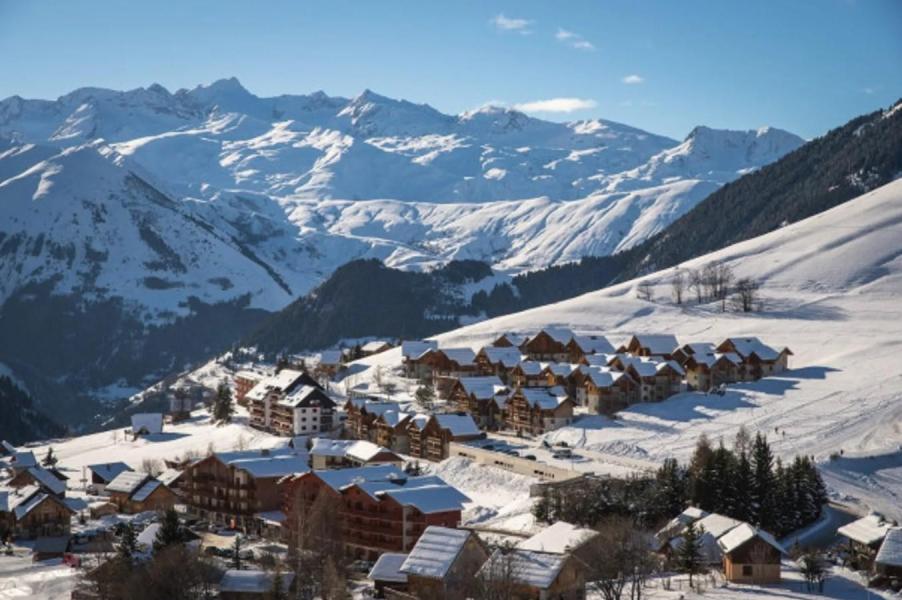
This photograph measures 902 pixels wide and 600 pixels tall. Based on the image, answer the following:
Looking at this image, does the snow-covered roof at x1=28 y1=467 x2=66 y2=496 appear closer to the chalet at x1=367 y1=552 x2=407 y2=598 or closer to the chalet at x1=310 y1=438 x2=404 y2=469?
the chalet at x1=310 y1=438 x2=404 y2=469

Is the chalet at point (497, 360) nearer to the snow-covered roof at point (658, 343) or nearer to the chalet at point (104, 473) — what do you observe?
the snow-covered roof at point (658, 343)

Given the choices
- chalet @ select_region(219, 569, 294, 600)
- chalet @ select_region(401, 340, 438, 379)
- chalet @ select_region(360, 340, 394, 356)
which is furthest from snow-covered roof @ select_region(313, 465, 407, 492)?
chalet @ select_region(360, 340, 394, 356)

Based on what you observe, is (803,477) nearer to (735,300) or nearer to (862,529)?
(862,529)

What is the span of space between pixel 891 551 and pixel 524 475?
29.2 meters

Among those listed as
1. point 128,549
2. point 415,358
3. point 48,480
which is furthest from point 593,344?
point 128,549

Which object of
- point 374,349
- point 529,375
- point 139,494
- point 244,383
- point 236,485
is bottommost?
point 139,494

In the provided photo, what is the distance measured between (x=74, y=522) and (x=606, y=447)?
3717 cm

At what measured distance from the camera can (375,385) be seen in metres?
122

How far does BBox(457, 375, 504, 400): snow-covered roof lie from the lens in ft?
336

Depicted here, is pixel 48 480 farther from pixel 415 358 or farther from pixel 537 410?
pixel 415 358

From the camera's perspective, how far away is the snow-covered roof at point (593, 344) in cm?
12025

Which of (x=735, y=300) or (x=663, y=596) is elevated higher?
(x=735, y=300)

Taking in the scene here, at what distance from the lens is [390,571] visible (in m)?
54.5

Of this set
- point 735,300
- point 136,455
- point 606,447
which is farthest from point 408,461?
point 735,300
